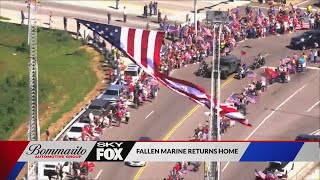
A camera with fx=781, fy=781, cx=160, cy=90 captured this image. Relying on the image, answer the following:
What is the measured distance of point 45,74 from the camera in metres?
48.7

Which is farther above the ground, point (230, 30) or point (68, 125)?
point (230, 30)

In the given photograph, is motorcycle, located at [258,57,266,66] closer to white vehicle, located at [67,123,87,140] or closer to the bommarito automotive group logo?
white vehicle, located at [67,123,87,140]

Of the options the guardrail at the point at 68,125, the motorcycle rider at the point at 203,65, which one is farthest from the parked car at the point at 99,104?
the motorcycle rider at the point at 203,65

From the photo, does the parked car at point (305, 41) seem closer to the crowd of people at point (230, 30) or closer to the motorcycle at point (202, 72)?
the crowd of people at point (230, 30)

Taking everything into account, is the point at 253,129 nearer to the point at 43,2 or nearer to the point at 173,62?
the point at 173,62

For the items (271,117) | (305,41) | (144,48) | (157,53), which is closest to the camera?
(144,48)

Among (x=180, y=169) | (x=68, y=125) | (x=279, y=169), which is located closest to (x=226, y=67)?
(x=68, y=125)

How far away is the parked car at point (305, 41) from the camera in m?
55.4

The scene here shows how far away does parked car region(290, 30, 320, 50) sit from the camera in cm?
5544

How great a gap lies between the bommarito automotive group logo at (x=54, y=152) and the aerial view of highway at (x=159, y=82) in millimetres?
8346

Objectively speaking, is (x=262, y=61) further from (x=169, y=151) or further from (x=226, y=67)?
(x=169, y=151)

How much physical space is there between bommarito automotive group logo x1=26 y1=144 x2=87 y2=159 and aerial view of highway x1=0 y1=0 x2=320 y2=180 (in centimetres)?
835

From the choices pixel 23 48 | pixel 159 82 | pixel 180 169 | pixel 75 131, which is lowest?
pixel 180 169

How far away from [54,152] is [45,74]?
34996mm
